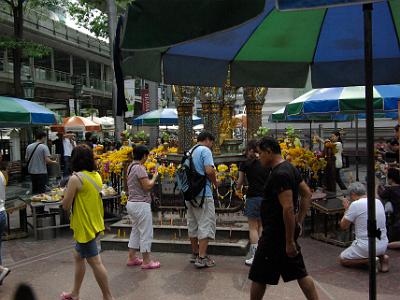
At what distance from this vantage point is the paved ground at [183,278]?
5188 millimetres

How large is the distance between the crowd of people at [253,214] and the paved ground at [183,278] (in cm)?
20

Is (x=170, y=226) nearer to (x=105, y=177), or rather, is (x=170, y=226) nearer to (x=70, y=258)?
(x=70, y=258)

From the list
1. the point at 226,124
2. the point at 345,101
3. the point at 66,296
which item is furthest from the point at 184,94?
the point at 66,296

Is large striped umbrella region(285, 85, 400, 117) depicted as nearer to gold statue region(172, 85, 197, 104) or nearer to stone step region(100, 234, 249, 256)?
gold statue region(172, 85, 197, 104)

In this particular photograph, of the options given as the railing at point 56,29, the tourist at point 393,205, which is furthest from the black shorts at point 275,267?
the railing at point 56,29

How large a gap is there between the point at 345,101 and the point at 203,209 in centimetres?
409

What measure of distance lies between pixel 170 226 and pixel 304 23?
14.0 feet

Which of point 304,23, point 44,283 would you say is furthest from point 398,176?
point 44,283

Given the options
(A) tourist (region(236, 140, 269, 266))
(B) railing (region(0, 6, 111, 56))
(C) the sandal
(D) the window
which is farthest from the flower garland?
(D) the window

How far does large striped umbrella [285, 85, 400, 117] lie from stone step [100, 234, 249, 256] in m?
3.33

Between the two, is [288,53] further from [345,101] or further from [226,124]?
[226,124]

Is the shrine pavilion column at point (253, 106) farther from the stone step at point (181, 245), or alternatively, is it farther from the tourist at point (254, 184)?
the tourist at point (254, 184)

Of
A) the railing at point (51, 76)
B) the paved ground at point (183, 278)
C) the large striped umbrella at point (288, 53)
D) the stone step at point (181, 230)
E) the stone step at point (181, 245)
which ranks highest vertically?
the railing at point (51, 76)

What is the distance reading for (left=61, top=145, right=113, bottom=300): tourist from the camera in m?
4.59
